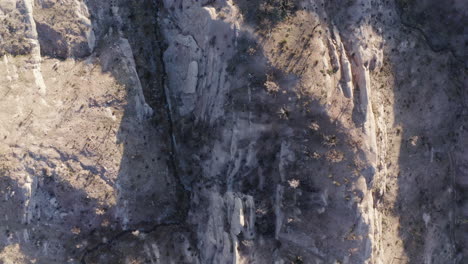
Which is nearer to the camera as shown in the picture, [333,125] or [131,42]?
[333,125]

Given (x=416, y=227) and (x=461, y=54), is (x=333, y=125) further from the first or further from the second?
(x=461, y=54)

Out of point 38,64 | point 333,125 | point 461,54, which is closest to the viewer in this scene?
point 333,125

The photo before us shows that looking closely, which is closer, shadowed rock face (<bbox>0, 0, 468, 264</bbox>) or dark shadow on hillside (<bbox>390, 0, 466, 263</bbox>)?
shadowed rock face (<bbox>0, 0, 468, 264</bbox>)

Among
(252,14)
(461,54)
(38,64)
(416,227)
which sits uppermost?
(461,54)

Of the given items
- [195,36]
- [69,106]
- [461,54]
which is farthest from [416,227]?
[69,106]

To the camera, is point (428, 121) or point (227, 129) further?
point (428, 121)

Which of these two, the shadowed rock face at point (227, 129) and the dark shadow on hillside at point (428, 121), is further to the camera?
the dark shadow on hillside at point (428, 121)

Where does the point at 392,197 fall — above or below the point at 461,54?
below

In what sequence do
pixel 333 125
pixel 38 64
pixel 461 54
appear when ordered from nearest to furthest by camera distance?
pixel 333 125, pixel 38 64, pixel 461 54
